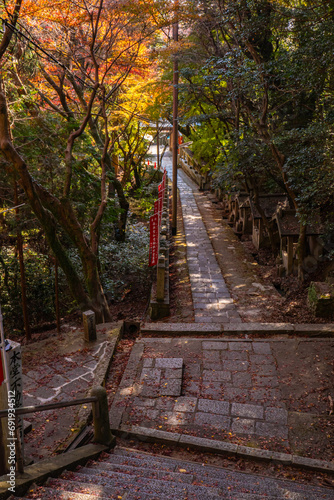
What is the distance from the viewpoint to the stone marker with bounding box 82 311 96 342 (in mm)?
8406

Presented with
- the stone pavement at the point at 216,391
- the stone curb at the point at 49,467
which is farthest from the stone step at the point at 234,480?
the stone pavement at the point at 216,391

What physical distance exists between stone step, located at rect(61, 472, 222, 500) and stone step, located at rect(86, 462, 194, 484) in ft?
0.56

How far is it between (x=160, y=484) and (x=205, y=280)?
8.47 metres

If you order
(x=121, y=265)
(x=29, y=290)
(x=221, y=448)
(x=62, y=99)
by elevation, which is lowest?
(x=221, y=448)

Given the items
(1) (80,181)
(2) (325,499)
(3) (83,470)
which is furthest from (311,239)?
(3) (83,470)

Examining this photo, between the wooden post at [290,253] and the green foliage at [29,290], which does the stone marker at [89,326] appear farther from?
the wooden post at [290,253]

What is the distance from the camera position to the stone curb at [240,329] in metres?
8.57

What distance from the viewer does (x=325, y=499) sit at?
165 inches

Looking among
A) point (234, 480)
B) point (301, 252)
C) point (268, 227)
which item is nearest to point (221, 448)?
point (234, 480)

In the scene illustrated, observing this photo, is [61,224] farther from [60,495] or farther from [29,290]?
[60,495]

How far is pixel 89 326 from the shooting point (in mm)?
8445

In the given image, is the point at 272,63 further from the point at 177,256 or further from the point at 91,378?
the point at 91,378

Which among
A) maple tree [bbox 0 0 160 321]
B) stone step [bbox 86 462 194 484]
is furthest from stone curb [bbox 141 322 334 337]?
stone step [bbox 86 462 194 484]

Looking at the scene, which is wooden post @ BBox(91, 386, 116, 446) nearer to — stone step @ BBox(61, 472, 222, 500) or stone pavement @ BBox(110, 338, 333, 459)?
stone pavement @ BBox(110, 338, 333, 459)
